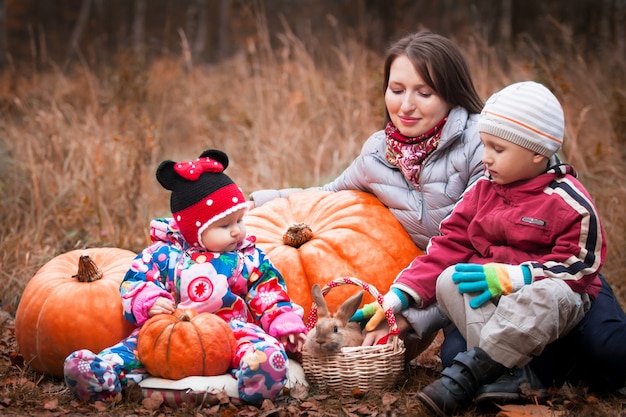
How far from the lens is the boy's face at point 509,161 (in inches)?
130

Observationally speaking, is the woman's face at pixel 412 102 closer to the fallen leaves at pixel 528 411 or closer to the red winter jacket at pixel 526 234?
the red winter jacket at pixel 526 234

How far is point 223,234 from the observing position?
11.9 feet

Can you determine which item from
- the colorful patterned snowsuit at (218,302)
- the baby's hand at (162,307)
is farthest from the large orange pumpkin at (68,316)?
the baby's hand at (162,307)

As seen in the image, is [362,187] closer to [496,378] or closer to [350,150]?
[496,378]

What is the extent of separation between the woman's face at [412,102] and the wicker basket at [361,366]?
1040 millimetres

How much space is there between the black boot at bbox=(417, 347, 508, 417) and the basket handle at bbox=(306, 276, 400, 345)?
411 millimetres

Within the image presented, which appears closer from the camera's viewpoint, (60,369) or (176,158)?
(60,369)

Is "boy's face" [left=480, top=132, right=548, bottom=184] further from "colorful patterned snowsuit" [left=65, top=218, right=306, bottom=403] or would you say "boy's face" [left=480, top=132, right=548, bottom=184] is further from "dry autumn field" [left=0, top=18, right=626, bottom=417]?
"colorful patterned snowsuit" [left=65, top=218, right=306, bottom=403]

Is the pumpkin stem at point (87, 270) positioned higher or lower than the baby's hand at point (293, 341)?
higher

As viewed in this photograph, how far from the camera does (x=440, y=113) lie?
4020mm

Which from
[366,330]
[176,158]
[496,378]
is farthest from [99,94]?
[496,378]

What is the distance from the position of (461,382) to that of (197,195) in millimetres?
1520

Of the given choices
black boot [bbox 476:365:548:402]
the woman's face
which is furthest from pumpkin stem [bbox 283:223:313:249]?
black boot [bbox 476:365:548:402]

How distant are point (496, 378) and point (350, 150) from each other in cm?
390
